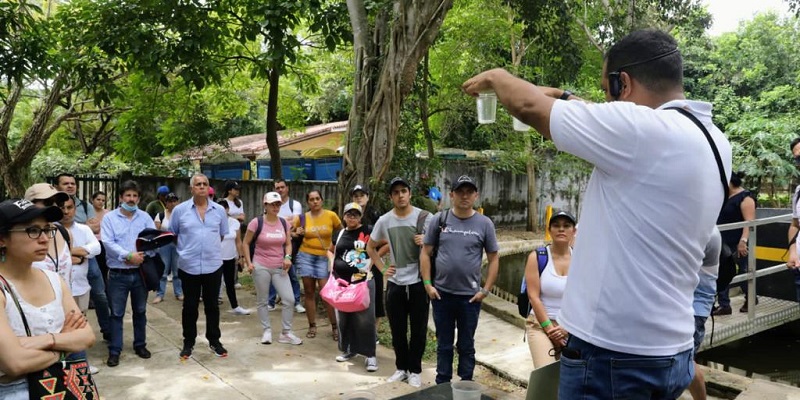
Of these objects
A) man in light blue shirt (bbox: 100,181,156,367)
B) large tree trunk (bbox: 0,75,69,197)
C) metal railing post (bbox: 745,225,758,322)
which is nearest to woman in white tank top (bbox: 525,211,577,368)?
metal railing post (bbox: 745,225,758,322)

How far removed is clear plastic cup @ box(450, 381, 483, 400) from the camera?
239cm

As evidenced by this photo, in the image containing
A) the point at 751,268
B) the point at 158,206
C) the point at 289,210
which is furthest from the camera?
the point at 158,206

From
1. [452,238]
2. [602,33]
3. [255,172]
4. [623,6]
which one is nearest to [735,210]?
[452,238]

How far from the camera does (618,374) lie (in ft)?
5.09

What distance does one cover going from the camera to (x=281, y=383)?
5.30m

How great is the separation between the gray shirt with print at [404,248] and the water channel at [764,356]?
4180 millimetres

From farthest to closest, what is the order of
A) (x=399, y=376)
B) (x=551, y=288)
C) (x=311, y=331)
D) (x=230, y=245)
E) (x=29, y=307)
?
1. (x=230, y=245)
2. (x=311, y=331)
3. (x=399, y=376)
4. (x=551, y=288)
5. (x=29, y=307)

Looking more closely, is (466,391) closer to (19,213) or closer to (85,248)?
(19,213)

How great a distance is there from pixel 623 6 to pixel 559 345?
8.10 metres

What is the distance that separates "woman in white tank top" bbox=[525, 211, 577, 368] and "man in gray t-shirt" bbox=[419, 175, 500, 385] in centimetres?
63

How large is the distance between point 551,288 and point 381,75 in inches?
149

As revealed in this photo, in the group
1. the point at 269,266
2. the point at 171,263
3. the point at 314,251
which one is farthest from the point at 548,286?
the point at 171,263

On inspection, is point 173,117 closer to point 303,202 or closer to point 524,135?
point 303,202

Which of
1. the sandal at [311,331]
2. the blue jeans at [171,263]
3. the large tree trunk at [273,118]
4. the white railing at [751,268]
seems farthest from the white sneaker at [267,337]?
the large tree trunk at [273,118]
